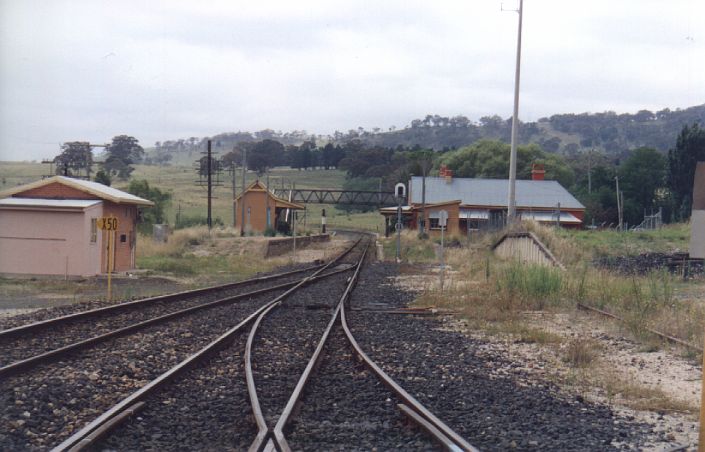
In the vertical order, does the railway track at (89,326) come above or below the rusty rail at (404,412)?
below

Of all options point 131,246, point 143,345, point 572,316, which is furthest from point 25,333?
point 131,246

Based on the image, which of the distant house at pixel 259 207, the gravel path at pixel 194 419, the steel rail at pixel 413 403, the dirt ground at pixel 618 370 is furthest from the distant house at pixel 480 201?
the gravel path at pixel 194 419

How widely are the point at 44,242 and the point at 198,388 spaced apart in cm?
1946

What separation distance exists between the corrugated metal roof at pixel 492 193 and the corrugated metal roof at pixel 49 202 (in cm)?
4336

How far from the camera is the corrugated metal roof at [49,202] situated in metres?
26.0

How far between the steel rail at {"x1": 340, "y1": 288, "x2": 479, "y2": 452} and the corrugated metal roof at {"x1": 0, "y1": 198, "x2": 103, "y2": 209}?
17279 millimetres

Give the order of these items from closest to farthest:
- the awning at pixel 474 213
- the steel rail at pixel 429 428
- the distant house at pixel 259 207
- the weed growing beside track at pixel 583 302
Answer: the steel rail at pixel 429 428 < the weed growing beside track at pixel 583 302 < the awning at pixel 474 213 < the distant house at pixel 259 207

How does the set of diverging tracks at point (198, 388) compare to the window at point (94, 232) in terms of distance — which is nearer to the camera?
the set of diverging tracks at point (198, 388)

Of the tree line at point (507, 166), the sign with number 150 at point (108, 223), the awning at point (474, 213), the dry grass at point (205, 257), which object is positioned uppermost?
the tree line at point (507, 166)

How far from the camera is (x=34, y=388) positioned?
841 cm

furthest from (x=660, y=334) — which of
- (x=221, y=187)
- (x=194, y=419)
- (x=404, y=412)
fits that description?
(x=221, y=187)

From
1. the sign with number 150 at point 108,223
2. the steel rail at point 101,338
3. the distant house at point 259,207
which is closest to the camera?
the steel rail at point 101,338

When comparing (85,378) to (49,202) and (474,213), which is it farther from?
(474,213)

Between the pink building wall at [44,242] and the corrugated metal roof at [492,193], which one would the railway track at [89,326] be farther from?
the corrugated metal roof at [492,193]
